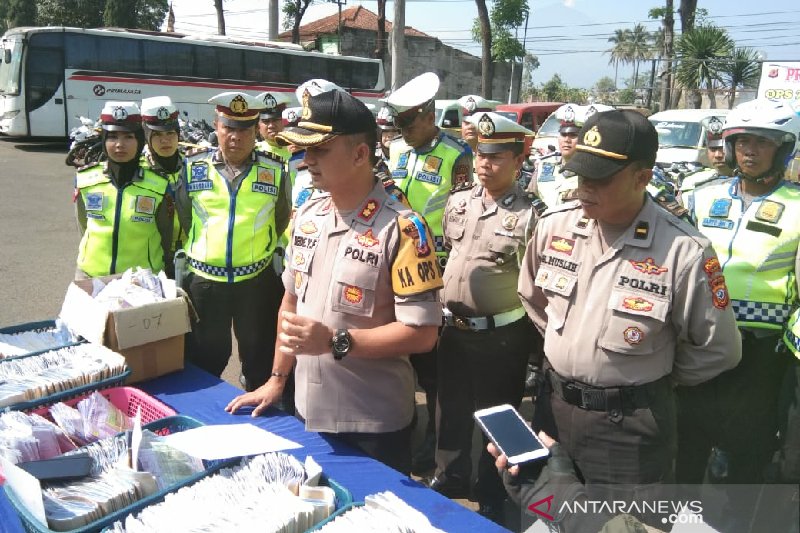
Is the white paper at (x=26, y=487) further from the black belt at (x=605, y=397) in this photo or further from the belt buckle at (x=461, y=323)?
the belt buckle at (x=461, y=323)

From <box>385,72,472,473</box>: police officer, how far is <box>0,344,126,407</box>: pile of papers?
230cm

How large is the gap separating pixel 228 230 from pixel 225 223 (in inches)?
1.7

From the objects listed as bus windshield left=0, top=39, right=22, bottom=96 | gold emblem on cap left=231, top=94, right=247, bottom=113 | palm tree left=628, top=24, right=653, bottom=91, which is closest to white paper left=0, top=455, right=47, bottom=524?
gold emblem on cap left=231, top=94, right=247, bottom=113

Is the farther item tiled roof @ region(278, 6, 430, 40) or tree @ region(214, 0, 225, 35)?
tiled roof @ region(278, 6, 430, 40)

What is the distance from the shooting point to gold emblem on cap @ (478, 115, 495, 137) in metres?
3.11

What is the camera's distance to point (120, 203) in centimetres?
344

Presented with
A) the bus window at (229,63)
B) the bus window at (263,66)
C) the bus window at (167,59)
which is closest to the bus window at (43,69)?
the bus window at (167,59)

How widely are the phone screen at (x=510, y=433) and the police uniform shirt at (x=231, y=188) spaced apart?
7.47ft

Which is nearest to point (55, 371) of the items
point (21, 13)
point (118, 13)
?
point (118, 13)

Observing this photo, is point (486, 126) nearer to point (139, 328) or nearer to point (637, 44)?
point (139, 328)

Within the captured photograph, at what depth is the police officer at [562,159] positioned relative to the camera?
4821 mm

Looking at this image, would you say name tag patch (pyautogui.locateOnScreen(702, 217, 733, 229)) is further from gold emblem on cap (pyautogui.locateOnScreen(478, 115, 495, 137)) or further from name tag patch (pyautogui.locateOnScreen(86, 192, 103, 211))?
name tag patch (pyautogui.locateOnScreen(86, 192, 103, 211))

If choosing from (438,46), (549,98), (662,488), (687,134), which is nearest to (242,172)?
(662,488)

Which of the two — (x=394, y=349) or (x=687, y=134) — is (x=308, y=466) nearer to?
(x=394, y=349)
